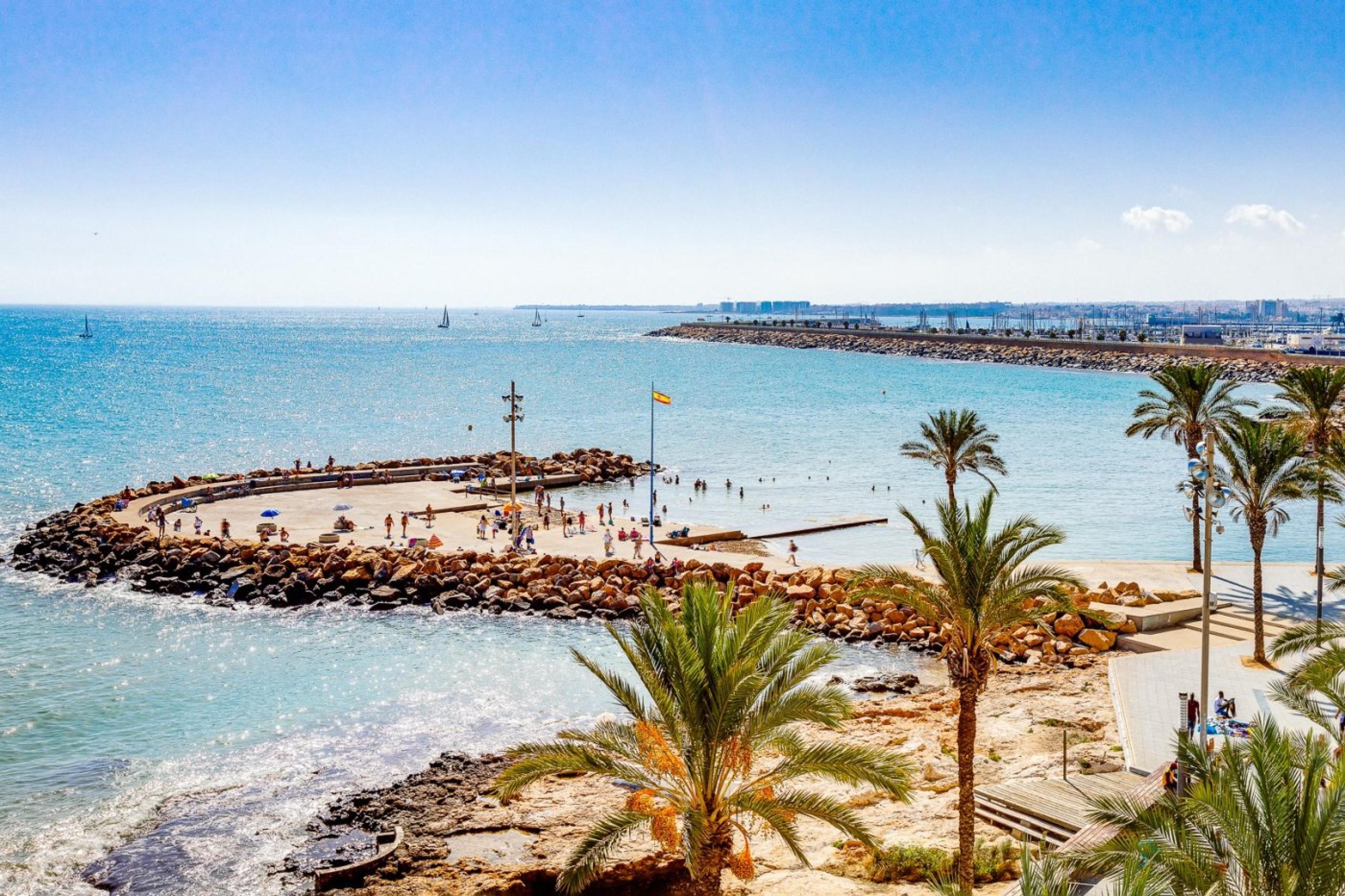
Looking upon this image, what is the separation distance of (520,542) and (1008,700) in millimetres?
19393

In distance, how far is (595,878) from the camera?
1567cm

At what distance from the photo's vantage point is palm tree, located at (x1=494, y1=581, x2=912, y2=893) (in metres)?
11.8

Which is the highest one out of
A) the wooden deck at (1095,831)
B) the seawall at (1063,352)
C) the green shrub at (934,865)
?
the seawall at (1063,352)

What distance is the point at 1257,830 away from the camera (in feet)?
29.4

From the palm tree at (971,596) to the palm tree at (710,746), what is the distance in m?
2.09

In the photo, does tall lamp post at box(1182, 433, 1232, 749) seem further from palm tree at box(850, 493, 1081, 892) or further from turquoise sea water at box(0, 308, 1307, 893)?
turquoise sea water at box(0, 308, 1307, 893)

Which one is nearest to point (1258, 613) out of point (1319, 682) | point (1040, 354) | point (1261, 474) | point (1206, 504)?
point (1261, 474)

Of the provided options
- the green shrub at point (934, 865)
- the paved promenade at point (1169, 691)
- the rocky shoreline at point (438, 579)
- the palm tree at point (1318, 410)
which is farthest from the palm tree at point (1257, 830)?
the palm tree at point (1318, 410)

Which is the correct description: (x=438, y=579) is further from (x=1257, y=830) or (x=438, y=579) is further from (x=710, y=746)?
(x=1257, y=830)

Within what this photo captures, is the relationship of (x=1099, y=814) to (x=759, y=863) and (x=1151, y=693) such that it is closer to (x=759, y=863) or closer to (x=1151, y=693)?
(x=759, y=863)

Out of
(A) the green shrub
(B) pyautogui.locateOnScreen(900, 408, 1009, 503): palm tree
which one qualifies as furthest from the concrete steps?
(A) the green shrub

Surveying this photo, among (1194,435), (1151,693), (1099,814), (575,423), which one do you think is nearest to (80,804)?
(1099,814)

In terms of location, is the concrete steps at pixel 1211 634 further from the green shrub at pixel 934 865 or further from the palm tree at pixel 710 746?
the palm tree at pixel 710 746

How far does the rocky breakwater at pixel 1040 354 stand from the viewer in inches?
4589
